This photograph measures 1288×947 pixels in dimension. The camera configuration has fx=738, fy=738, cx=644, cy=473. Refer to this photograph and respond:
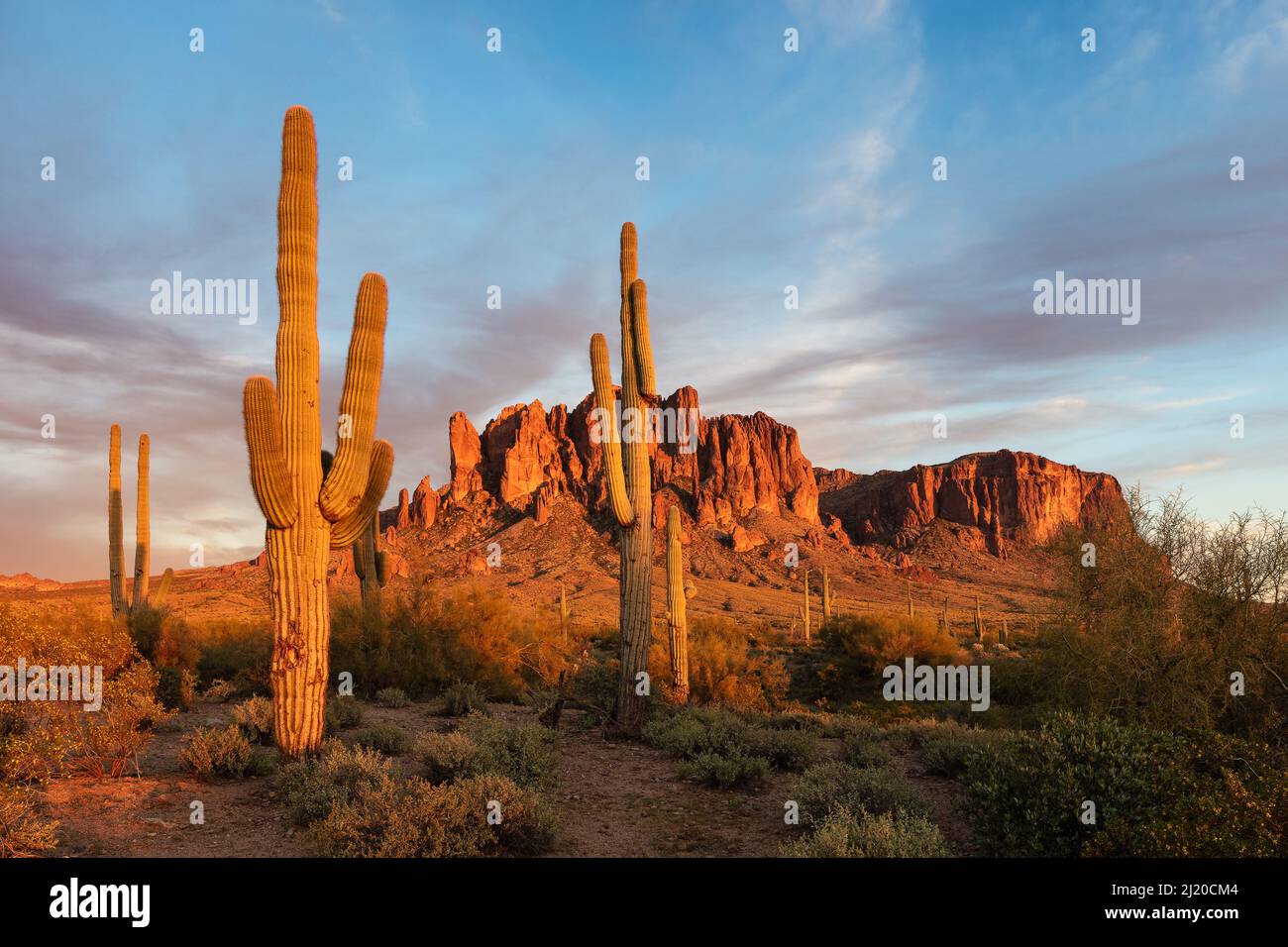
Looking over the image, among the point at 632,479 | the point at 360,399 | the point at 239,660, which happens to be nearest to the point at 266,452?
the point at 360,399

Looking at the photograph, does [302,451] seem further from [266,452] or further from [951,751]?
[951,751]

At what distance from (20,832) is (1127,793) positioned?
9.25 meters

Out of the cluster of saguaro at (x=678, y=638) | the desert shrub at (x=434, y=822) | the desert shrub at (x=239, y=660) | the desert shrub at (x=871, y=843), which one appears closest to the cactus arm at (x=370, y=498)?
the desert shrub at (x=434, y=822)

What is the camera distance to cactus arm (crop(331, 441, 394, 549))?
966 centimetres

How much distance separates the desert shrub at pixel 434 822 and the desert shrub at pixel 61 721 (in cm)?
356

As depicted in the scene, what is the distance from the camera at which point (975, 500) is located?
106188 millimetres

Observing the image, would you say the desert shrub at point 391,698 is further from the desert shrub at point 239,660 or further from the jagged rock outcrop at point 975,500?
the jagged rock outcrop at point 975,500

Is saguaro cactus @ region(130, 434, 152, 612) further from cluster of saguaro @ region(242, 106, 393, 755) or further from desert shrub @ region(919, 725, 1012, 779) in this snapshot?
desert shrub @ region(919, 725, 1012, 779)

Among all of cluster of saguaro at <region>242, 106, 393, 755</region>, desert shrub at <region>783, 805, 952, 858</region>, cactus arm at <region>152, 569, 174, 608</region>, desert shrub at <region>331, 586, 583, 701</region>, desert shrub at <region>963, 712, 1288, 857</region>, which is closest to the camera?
desert shrub at <region>963, 712, 1288, 857</region>

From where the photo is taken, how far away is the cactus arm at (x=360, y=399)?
Answer: 9.37 metres

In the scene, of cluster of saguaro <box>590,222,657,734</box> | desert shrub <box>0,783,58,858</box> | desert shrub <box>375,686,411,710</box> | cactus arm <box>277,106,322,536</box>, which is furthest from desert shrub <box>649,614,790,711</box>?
desert shrub <box>0,783,58,858</box>

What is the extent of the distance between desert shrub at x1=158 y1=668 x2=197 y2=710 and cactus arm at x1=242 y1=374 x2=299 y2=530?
268 inches

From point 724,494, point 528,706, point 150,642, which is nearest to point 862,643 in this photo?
point 528,706

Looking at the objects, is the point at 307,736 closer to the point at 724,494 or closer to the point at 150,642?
the point at 150,642
